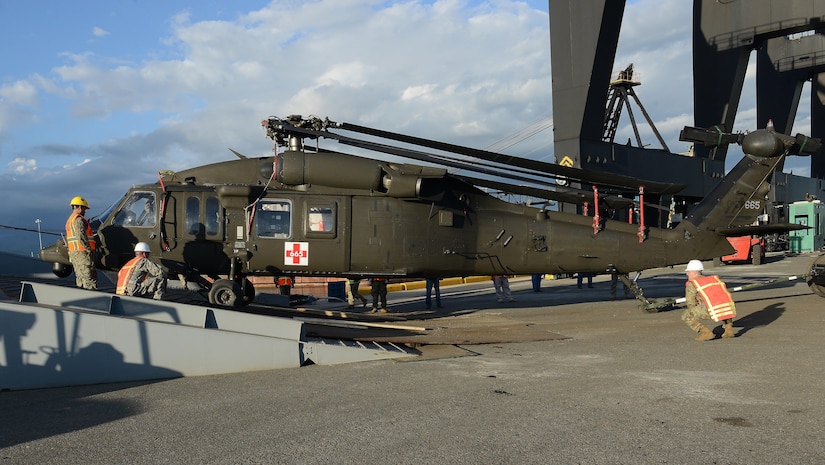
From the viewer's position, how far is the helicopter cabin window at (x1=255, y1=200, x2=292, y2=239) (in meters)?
10.3

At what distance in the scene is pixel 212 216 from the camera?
10391 millimetres

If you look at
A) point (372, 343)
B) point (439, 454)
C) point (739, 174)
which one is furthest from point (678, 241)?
point (439, 454)

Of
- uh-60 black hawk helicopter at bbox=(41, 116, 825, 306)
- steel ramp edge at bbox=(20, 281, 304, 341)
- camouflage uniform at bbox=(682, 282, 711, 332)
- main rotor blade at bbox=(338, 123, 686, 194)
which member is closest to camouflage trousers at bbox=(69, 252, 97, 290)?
uh-60 black hawk helicopter at bbox=(41, 116, 825, 306)

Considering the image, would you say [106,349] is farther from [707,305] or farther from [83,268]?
[707,305]

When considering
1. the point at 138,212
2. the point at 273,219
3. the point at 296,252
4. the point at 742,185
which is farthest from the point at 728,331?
the point at 138,212

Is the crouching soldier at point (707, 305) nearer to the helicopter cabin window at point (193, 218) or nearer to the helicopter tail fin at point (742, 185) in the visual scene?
the helicopter tail fin at point (742, 185)

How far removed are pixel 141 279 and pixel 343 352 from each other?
3305 millimetres

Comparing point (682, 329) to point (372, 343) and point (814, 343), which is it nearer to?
point (814, 343)

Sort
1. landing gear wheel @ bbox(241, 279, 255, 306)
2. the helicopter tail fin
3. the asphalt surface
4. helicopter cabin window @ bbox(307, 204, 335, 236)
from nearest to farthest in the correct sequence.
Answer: the asphalt surface < helicopter cabin window @ bbox(307, 204, 335, 236) < landing gear wheel @ bbox(241, 279, 255, 306) < the helicopter tail fin

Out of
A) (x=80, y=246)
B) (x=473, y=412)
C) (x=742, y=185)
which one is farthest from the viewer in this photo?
(x=742, y=185)

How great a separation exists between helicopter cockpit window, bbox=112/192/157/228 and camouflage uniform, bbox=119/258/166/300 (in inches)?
89.9

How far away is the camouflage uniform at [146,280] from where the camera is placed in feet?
26.6

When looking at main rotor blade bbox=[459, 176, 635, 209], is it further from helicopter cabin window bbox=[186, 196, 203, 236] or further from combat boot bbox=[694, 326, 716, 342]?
helicopter cabin window bbox=[186, 196, 203, 236]

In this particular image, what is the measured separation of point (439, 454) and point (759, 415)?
276 centimetres
